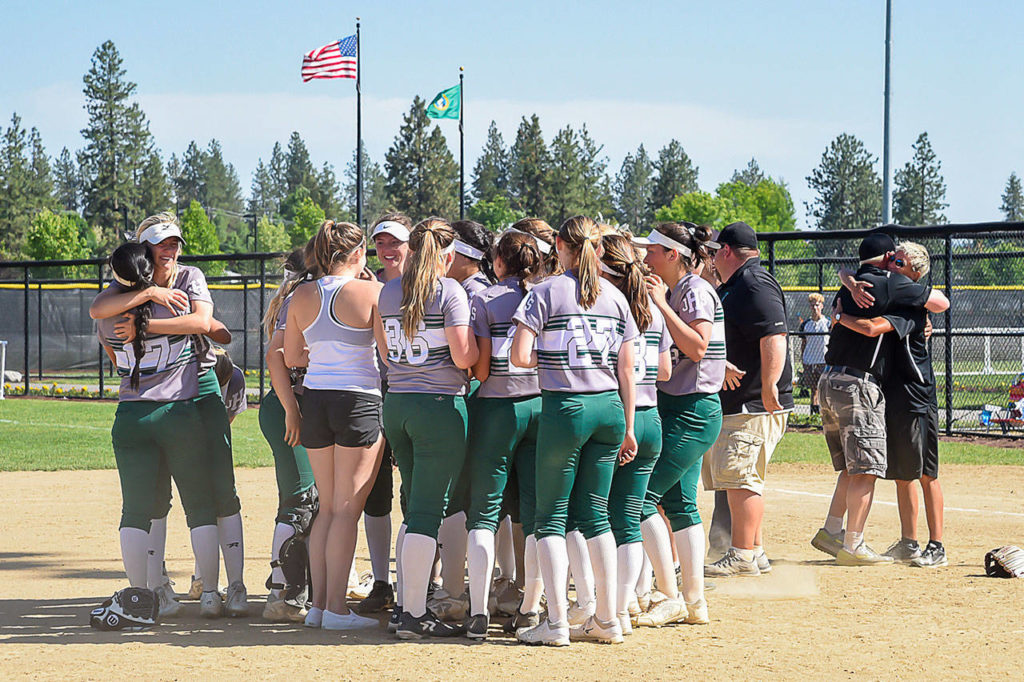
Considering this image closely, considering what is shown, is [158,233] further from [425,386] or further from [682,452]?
[682,452]

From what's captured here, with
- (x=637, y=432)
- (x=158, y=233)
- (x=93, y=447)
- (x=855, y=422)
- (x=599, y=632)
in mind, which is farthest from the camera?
(x=93, y=447)

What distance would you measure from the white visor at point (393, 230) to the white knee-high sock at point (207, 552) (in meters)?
1.80

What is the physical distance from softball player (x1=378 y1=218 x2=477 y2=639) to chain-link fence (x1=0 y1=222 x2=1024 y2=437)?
30.4ft

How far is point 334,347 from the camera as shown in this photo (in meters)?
5.63

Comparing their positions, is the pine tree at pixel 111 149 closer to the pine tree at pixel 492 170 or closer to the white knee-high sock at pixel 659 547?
the pine tree at pixel 492 170

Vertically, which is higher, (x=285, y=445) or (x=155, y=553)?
(x=285, y=445)

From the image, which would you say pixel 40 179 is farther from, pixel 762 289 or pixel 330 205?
pixel 762 289

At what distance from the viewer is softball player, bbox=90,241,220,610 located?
5816mm

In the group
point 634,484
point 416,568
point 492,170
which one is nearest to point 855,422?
point 634,484

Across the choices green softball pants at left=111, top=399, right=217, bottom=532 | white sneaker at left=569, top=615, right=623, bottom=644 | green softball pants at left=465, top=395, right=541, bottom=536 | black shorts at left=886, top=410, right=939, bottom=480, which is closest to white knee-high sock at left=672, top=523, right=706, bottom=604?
white sneaker at left=569, top=615, right=623, bottom=644

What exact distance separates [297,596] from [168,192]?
97.8 metres

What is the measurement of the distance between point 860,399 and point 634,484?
8.08 ft

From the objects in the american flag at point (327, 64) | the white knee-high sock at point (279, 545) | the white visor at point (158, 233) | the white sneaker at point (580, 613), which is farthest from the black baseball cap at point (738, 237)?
the american flag at point (327, 64)

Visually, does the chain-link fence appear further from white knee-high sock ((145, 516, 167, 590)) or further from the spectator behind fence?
white knee-high sock ((145, 516, 167, 590))
